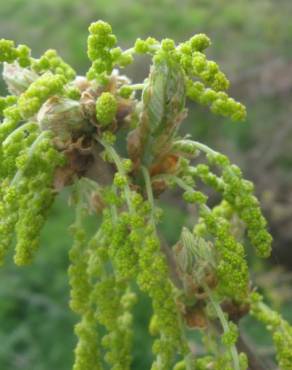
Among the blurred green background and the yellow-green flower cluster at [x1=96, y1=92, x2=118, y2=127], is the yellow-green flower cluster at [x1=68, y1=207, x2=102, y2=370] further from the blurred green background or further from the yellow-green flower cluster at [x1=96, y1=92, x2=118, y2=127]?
the blurred green background

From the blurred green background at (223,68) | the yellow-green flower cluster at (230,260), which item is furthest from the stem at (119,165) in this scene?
the blurred green background at (223,68)

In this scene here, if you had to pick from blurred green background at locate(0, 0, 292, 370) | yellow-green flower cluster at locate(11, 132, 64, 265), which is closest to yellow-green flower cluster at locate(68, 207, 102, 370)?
yellow-green flower cluster at locate(11, 132, 64, 265)

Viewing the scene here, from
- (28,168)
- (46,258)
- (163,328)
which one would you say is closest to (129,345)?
(163,328)

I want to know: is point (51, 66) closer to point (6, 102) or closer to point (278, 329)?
point (6, 102)

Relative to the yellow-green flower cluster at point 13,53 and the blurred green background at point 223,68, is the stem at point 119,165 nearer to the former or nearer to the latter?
the yellow-green flower cluster at point 13,53

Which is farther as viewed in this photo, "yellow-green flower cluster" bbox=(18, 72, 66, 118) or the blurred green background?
the blurred green background

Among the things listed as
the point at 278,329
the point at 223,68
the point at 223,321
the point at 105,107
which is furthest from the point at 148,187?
the point at 223,68

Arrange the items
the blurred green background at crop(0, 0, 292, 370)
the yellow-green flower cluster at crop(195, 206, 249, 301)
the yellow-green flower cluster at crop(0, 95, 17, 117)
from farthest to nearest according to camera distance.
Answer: the blurred green background at crop(0, 0, 292, 370)
the yellow-green flower cluster at crop(0, 95, 17, 117)
the yellow-green flower cluster at crop(195, 206, 249, 301)
